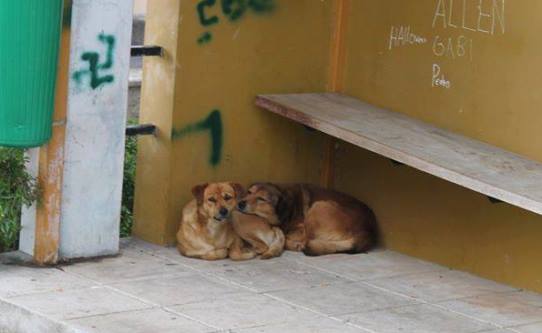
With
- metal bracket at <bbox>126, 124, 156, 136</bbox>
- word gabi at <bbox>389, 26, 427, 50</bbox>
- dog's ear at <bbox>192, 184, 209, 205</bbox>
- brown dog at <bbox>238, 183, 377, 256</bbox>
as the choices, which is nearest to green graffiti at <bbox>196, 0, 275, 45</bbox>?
metal bracket at <bbox>126, 124, 156, 136</bbox>

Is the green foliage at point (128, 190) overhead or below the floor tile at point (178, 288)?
overhead

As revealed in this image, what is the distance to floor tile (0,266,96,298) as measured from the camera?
7430mm

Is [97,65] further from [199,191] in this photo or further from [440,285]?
[440,285]

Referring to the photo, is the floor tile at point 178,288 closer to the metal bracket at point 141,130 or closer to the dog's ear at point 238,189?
the dog's ear at point 238,189

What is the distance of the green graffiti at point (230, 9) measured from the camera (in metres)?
8.38

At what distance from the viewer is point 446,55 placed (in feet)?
27.5

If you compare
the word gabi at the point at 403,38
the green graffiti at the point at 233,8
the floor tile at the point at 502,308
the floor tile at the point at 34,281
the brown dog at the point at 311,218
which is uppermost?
the green graffiti at the point at 233,8

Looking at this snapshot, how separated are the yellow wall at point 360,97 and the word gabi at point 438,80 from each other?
0.03 meters

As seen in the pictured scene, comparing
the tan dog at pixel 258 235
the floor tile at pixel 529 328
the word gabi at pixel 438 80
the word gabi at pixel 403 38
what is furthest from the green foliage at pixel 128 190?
the floor tile at pixel 529 328

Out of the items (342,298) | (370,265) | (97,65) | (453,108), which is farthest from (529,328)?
(97,65)

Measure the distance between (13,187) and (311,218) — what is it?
6.49ft

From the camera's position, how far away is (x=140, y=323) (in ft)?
22.6

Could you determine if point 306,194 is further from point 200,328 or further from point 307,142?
point 200,328

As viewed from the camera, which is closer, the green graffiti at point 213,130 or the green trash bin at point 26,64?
the green trash bin at point 26,64
